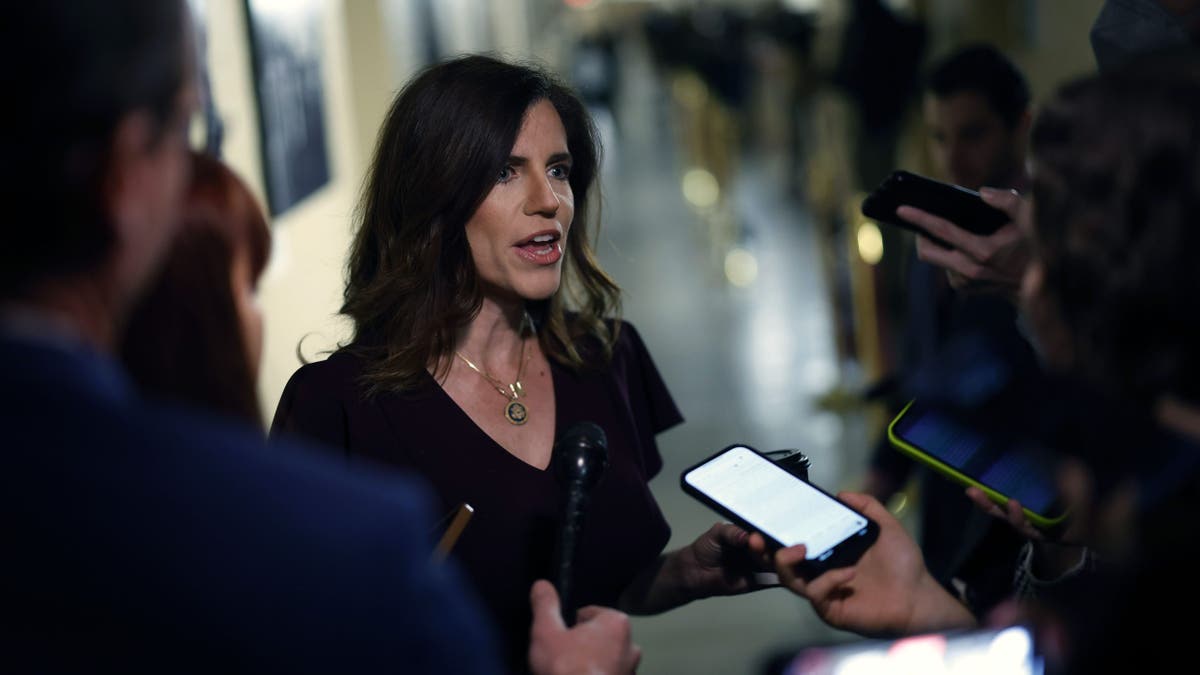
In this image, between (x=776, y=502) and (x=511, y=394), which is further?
(x=511, y=394)

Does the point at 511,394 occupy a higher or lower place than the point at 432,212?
lower

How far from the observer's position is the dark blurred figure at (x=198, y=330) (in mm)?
979

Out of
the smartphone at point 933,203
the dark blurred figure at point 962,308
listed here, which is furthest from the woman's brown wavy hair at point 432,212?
the dark blurred figure at point 962,308

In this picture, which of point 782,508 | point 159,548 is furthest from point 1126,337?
point 159,548

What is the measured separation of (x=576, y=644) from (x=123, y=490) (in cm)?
67

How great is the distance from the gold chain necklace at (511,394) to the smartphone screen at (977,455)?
0.58 metres

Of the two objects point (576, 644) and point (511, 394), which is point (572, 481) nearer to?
point (576, 644)

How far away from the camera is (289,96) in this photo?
3309 mm

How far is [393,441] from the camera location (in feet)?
5.42

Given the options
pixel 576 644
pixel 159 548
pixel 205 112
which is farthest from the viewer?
pixel 205 112

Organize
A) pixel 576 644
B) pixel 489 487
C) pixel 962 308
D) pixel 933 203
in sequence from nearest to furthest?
1. pixel 576 644
2. pixel 489 487
3. pixel 933 203
4. pixel 962 308

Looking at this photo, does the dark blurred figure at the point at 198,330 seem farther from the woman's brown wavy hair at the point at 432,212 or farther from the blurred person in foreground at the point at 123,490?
the woman's brown wavy hair at the point at 432,212

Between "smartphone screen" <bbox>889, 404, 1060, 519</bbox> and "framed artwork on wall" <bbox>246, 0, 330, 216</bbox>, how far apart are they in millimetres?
2018

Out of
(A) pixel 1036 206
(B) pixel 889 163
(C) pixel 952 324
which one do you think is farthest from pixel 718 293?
(A) pixel 1036 206
